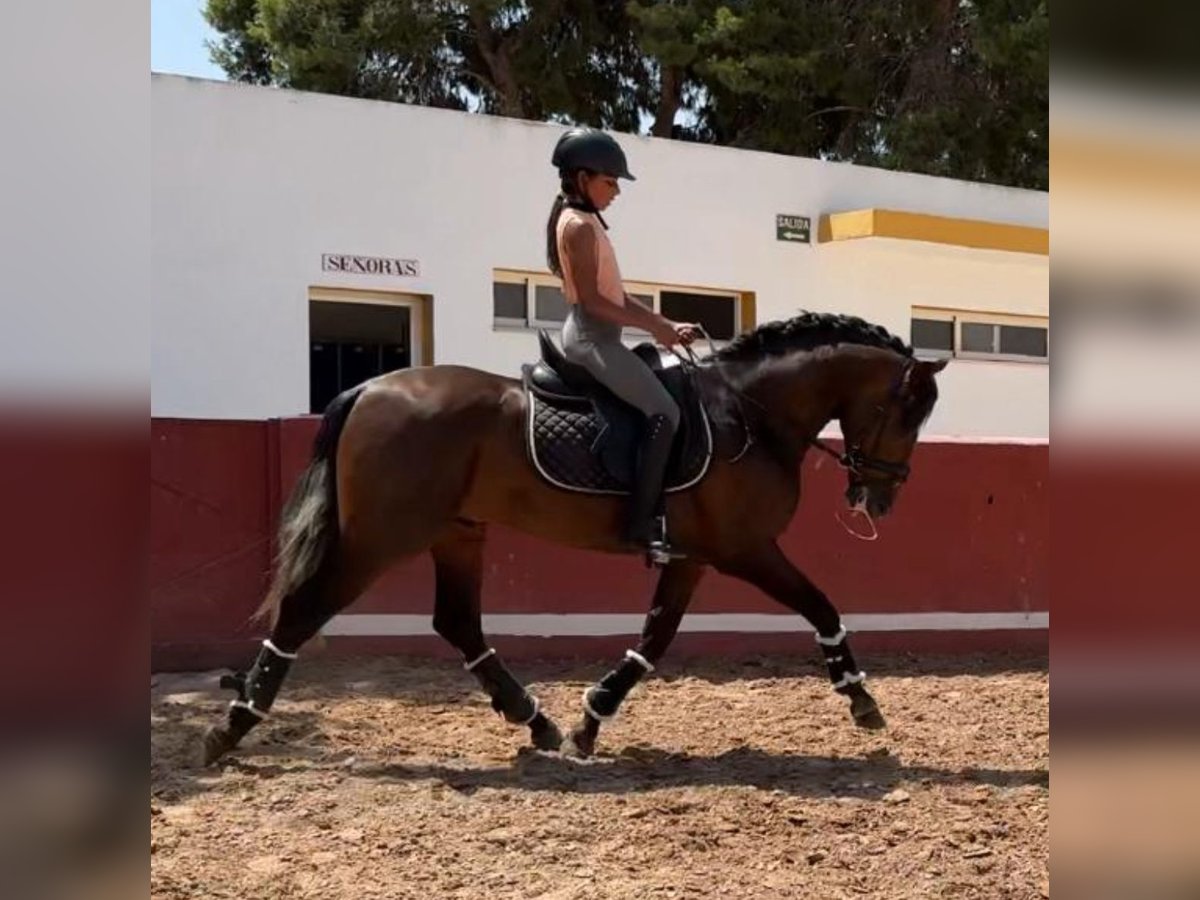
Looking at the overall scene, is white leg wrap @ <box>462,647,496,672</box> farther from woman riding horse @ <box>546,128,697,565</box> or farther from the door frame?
the door frame

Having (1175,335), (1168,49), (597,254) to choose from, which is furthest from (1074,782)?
(597,254)

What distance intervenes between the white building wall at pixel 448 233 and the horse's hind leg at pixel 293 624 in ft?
16.6

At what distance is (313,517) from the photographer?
552cm

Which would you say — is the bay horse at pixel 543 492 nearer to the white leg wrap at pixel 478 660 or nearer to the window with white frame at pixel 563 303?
the white leg wrap at pixel 478 660

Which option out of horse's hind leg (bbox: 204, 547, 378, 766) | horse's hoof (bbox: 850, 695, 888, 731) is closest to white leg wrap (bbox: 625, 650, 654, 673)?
horse's hoof (bbox: 850, 695, 888, 731)

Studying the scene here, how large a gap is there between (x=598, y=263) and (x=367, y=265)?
241 inches

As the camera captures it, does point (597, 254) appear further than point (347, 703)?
No

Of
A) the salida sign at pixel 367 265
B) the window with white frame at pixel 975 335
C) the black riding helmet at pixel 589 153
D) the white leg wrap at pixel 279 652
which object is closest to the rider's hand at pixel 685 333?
the black riding helmet at pixel 589 153

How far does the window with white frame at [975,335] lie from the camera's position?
565 inches

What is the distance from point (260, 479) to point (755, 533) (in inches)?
132

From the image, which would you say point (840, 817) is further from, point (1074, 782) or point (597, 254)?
point (1074, 782)

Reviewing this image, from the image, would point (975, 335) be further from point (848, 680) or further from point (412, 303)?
point (848, 680)

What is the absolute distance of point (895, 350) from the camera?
5.87 m

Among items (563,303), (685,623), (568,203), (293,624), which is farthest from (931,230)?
(293,624)
